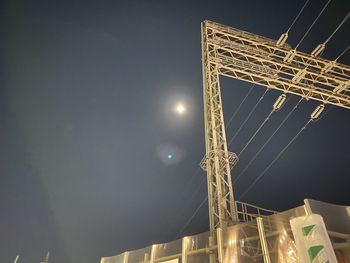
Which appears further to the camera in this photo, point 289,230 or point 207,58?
point 207,58

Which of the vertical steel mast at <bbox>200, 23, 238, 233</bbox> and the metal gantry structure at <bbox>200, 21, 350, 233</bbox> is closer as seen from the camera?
the vertical steel mast at <bbox>200, 23, 238, 233</bbox>

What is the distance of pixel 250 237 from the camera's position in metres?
8.80

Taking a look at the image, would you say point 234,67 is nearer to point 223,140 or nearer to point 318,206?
point 223,140

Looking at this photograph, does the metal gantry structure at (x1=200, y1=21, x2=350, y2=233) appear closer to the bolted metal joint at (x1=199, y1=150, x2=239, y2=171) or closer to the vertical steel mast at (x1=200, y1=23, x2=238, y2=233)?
the vertical steel mast at (x1=200, y1=23, x2=238, y2=233)

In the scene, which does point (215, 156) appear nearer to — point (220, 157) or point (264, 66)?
point (220, 157)

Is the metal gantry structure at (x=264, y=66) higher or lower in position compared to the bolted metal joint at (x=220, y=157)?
higher

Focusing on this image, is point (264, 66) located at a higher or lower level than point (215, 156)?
higher

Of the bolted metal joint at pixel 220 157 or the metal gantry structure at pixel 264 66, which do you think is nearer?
the bolted metal joint at pixel 220 157

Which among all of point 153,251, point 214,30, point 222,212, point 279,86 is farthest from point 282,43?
point 153,251

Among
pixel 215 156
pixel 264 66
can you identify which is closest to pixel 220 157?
pixel 215 156

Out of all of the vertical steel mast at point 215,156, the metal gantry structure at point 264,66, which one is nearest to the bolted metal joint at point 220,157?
the vertical steel mast at point 215,156

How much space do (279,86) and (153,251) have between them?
1354 centimetres

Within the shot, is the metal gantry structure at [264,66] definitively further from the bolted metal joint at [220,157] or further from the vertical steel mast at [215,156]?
the bolted metal joint at [220,157]

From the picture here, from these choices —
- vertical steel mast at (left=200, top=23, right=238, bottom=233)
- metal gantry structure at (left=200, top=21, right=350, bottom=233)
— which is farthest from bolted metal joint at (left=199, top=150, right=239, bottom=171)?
metal gantry structure at (left=200, top=21, right=350, bottom=233)
